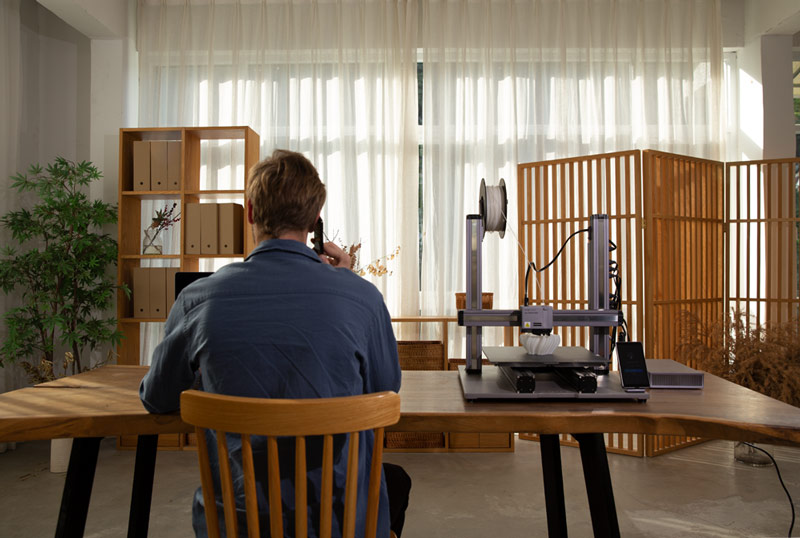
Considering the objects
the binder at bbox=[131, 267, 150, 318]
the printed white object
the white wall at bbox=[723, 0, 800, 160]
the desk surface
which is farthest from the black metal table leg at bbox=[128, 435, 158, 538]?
the white wall at bbox=[723, 0, 800, 160]

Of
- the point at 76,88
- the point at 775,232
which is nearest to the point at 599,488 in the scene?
the point at 775,232

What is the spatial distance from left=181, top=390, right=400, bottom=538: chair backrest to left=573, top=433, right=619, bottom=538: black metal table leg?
0.90 m

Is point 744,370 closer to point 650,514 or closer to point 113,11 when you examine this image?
point 650,514

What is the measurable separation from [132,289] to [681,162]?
4.03 m

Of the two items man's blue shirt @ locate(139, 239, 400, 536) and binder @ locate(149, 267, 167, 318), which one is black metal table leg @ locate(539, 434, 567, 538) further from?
binder @ locate(149, 267, 167, 318)

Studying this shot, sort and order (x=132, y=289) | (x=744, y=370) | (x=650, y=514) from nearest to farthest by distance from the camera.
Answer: (x=650, y=514) → (x=744, y=370) → (x=132, y=289)

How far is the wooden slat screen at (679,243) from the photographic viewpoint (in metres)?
3.74

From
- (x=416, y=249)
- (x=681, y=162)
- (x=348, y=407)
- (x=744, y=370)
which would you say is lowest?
(x=744, y=370)

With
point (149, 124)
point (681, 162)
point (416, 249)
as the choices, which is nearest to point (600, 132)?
point (681, 162)

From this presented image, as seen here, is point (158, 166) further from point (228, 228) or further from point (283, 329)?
point (283, 329)

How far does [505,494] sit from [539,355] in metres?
1.66

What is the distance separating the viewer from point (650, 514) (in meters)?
2.84

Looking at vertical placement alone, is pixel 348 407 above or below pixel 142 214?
Answer: below

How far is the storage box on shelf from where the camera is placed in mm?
4039
